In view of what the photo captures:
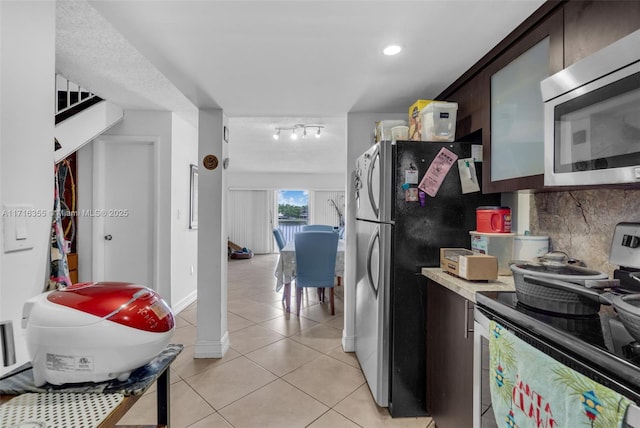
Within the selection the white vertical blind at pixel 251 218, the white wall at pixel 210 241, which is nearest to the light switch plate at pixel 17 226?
the white wall at pixel 210 241

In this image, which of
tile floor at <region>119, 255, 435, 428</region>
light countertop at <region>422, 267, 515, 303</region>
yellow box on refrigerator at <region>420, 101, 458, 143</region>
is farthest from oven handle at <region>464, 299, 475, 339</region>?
yellow box on refrigerator at <region>420, 101, 458, 143</region>

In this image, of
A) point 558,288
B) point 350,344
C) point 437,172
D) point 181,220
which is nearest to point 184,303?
point 181,220

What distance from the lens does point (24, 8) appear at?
91 centimetres

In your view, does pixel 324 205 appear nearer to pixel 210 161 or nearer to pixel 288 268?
pixel 288 268

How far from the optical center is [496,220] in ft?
5.26

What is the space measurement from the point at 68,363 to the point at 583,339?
128 cm

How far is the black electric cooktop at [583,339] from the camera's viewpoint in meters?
0.64

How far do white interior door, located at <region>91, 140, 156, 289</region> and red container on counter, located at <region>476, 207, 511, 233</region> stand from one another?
10.1 feet

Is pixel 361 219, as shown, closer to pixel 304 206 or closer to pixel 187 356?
pixel 187 356

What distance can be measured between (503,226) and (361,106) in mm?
1445

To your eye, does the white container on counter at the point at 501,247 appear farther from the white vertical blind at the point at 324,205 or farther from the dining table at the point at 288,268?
the white vertical blind at the point at 324,205

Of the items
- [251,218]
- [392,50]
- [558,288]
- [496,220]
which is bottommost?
[558,288]

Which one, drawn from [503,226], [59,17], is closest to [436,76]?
[503,226]

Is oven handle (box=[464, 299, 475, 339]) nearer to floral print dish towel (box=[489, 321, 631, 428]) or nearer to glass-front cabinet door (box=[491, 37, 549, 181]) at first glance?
floral print dish towel (box=[489, 321, 631, 428])
